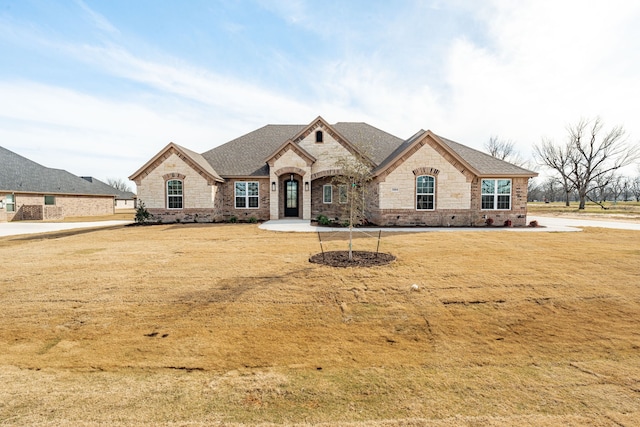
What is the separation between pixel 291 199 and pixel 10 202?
82.8ft

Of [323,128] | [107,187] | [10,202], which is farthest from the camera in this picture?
[107,187]

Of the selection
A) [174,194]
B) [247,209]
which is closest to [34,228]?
[174,194]

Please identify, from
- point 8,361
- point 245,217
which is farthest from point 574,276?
point 245,217

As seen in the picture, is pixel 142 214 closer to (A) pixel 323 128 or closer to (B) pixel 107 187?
(A) pixel 323 128

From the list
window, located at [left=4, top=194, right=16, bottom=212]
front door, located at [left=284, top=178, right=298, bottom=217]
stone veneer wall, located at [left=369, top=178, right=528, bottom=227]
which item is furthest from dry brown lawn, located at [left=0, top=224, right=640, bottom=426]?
window, located at [left=4, top=194, right=16, bottom=212]

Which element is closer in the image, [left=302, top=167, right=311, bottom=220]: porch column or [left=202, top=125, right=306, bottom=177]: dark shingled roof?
[left=302, top=167, right=311, bottom=220]: porch column

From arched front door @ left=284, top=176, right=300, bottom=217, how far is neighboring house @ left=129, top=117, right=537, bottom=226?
0.26ft

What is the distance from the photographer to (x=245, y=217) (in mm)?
22922

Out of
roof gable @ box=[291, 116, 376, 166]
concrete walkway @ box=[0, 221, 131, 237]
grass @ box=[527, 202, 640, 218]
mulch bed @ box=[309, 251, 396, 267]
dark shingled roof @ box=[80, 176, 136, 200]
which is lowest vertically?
mulch bed @ box=[309, 251, 396, 267]

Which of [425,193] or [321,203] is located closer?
[425,193]

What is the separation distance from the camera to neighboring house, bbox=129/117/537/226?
743 inches

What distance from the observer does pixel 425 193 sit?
19.1 meters

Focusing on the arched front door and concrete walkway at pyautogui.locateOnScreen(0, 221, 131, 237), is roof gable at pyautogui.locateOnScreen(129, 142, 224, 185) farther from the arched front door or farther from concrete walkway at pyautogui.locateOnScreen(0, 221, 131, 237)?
the arched front door

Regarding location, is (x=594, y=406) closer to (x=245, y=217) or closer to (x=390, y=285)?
(x=390, y=285)
